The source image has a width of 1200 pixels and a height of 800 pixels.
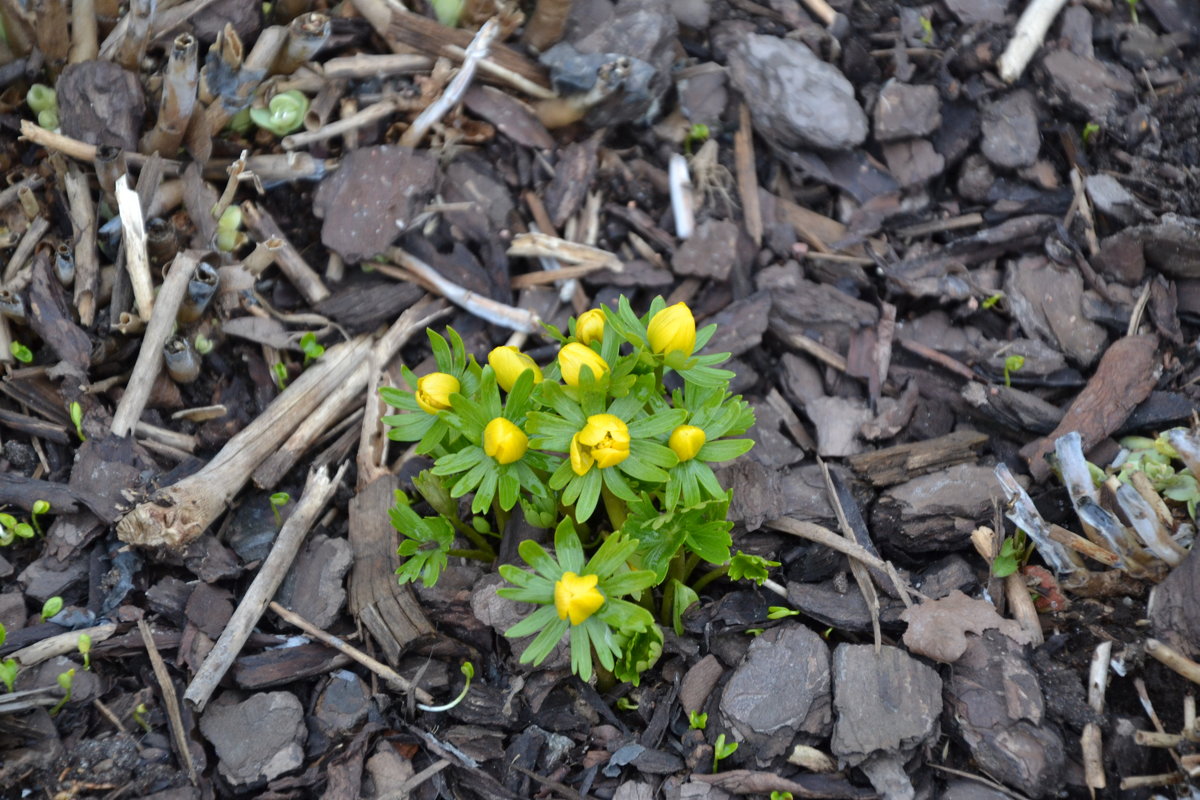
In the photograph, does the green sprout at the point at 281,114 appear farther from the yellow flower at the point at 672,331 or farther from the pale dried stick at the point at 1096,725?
the pale dried stick at the point at 1096,725

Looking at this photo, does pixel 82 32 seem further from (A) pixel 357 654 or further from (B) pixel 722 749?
(B) pixel 722 749

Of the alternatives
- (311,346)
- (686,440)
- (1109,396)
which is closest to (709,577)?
(686,440)

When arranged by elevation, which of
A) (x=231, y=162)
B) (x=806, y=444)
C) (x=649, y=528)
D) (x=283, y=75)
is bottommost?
(x=806, y=444)

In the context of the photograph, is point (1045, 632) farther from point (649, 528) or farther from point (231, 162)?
point (231, 162)

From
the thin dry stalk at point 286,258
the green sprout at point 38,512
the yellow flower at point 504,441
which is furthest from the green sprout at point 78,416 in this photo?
the yellow flower at point 504,441

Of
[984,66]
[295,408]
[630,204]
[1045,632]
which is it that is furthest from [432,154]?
[1045,632]

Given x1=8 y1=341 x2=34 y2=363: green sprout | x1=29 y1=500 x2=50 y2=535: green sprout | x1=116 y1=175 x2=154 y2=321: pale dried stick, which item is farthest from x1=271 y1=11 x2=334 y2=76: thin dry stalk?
x1=29 y1=500 x2=50 y2=535: green sprout
